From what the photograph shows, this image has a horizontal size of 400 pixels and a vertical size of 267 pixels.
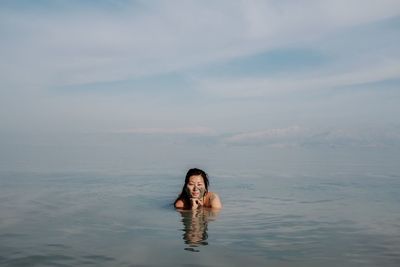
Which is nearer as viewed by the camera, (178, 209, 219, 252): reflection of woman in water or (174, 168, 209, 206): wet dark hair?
(178, 209, 219, 252): reflection of woman in water

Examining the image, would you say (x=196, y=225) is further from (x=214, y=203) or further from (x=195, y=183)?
(x=214, y=203)

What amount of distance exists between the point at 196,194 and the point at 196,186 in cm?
24

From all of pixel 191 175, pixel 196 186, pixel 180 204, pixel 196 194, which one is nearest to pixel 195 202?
pixel 196 194

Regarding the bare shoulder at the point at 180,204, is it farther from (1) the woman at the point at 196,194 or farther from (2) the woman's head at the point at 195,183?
(2) the woman's head at the point at 195,183

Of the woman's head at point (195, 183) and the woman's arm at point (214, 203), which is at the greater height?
the woman's head at point (195, 183)

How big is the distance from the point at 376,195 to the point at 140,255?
10892mm

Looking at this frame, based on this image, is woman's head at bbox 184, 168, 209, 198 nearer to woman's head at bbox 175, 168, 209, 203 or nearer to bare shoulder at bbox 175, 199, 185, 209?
woman's head at bbox 175, 168, 209, 203

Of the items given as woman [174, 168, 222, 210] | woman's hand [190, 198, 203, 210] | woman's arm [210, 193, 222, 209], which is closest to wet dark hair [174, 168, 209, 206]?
woman [174, 168, 222, 210]

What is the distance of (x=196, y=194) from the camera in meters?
11.7

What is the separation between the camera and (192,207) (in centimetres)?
1186

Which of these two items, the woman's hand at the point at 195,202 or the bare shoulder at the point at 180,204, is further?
the bare shoulder at the point at 180,204

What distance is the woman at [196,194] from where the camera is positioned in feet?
38.0

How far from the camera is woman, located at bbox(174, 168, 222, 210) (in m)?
11.6

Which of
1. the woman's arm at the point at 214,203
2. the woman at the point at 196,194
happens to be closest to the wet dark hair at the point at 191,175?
the woman at the point at 196,194
